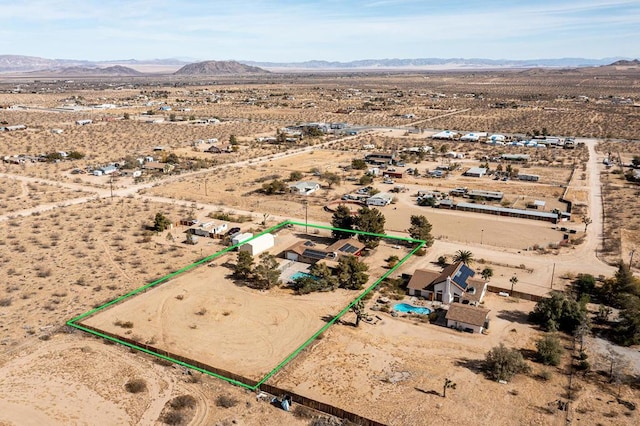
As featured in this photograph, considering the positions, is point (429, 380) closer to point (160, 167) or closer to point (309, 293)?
point (309, 293)

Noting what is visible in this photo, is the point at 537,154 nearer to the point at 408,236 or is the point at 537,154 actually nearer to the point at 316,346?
the point at 408,236

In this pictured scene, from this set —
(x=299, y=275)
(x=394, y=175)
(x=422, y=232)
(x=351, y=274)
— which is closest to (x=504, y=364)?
(x=351, y=274)

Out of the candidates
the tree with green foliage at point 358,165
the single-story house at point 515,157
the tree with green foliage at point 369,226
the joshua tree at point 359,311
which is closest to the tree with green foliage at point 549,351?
the joshua tree at point 359,311

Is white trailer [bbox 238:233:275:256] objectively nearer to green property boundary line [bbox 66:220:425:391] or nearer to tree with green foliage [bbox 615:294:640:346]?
green property boundary line [bbox 66:220:425:391]

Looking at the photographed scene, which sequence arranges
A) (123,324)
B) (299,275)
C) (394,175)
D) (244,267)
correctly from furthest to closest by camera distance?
(394,175), (299,275), (244,267), (123,324)

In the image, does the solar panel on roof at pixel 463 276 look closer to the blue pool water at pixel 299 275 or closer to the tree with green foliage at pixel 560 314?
the tree with green foliage at pixel 560 314

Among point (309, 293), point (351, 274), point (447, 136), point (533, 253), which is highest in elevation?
point (447, 136)

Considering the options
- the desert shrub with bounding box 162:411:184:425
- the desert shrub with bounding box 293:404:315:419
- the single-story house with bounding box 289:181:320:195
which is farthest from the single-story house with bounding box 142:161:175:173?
the desert shrub with bounding box 293:404:315:419
